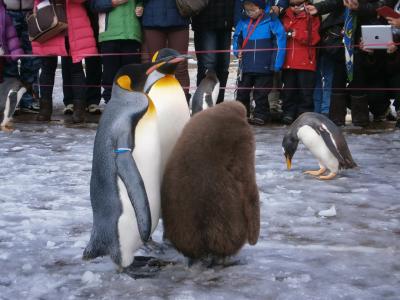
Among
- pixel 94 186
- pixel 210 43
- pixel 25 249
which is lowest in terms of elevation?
pixel 25 249

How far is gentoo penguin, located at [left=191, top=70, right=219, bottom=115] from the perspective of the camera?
4.24 m

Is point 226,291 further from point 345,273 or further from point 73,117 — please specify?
point 73,117

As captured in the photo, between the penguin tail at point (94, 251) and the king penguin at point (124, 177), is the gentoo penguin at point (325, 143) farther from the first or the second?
the penguin tail at point (94, 251)

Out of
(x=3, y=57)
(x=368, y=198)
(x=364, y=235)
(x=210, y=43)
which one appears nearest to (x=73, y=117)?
(x=3, y=57)

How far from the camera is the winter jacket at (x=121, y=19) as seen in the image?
17.5 ft

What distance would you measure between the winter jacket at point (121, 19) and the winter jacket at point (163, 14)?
0.16m

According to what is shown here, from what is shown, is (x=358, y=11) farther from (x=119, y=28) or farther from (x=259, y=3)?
(x=119, y=28)

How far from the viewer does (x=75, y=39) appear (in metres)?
5.46

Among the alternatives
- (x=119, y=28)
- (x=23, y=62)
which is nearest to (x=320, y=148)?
(x=119, y=28)

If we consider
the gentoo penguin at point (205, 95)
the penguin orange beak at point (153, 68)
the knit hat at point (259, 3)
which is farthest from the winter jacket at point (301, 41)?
the penguin orange beak at point (153, 68)

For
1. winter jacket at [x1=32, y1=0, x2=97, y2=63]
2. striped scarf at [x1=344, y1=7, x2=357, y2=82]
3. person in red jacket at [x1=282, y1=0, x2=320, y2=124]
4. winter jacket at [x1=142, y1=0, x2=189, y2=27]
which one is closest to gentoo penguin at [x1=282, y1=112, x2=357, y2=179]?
striped scarf at [x1=344, y1=7, x2=357, y2=82]

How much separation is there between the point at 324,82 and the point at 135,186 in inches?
149

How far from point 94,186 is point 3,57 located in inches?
160

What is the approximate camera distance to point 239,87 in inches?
226
